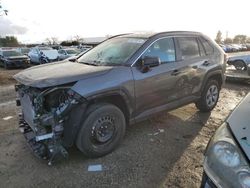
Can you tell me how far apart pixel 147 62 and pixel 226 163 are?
2.66 meters

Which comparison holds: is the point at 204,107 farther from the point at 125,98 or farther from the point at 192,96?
the point at 125,98

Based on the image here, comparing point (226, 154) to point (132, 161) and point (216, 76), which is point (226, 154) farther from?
point (216, 76)

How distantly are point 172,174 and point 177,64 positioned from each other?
2145 mm

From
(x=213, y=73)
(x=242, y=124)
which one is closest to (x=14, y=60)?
(x=213, y=73)

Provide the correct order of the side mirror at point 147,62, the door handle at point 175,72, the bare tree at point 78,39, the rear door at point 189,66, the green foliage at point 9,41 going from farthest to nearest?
the bare tree at point 78,39 → the green foliage at point 9,41 → the rear door at point 189,66 → the door handle at point 175,72 → the side mirror at point 147,62

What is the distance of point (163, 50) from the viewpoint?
4.87 m

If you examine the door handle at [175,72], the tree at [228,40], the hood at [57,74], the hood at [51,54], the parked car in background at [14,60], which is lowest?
the tree at [228,40]

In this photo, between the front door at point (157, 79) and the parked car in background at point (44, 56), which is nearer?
the front door at point (157, 79)

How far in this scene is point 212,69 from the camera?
231 inches

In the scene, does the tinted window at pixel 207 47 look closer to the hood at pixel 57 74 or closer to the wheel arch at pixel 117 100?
the wheel arch at pixel 117 100

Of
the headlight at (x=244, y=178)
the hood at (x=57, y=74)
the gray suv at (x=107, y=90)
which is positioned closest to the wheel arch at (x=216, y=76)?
the gray suv at (x=107, y=90)

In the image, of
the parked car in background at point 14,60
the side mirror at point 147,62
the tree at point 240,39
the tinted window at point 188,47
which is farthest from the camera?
the tree at point 240,39

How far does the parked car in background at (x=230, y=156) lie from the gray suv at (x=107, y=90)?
2051 mm

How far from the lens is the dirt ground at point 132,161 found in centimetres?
354
